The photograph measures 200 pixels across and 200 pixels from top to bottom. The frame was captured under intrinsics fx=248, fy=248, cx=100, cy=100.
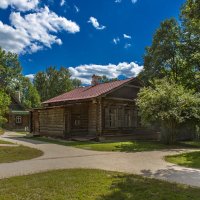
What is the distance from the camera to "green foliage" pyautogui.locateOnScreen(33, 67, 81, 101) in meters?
58.9

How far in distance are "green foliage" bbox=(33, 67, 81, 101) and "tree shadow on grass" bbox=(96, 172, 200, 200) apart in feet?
172

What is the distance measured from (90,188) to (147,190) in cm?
141

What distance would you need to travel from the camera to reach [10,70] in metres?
48.6

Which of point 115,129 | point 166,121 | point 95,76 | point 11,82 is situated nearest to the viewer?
point 166,121

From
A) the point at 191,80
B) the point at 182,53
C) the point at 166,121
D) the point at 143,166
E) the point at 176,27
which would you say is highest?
the point at 176,27

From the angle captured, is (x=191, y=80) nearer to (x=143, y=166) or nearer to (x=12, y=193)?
(x=143, y=166)

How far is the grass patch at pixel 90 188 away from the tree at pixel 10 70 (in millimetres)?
44529

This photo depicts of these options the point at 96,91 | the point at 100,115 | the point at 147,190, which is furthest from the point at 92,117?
the point at 147,190

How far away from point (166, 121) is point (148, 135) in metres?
5.24

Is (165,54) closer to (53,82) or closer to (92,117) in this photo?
(92,117)

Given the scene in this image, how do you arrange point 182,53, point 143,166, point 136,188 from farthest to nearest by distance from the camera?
point 182,53 → point 143,166 → point 136,188

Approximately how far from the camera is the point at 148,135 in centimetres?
2308

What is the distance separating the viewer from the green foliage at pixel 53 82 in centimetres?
5894

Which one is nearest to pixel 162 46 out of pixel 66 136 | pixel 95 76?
pixel 95 76
